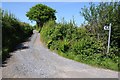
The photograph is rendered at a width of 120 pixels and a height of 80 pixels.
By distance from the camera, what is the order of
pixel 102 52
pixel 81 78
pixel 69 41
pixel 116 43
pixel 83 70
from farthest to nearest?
pixel 69 41
pixel 116 43
pixel 102 52
pixel 83 70
pixel 81 78

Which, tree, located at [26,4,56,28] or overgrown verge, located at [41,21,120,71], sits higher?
tree, located at [26,4,56,28]

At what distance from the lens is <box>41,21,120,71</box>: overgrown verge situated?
38.0ft

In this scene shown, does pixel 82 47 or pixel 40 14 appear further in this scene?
pixel 40 14

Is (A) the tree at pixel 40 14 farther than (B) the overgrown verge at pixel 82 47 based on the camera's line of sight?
Yes

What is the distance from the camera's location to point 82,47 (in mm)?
12914

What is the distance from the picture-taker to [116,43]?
1341 cm

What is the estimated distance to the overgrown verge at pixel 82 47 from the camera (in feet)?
38.0

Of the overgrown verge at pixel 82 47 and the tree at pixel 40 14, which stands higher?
the tree at pixel 40 14

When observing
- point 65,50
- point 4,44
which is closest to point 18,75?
point 4,44

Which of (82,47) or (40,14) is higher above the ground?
(40,14)

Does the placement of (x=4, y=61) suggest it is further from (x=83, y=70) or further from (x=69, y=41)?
(x=69, y=41)

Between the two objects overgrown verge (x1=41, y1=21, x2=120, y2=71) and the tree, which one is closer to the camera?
overgrown verge (x1=41, y1=21, x2=120, y2=71)

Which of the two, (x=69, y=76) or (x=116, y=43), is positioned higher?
(x=116, y=43)

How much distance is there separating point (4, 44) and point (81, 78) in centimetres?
660
